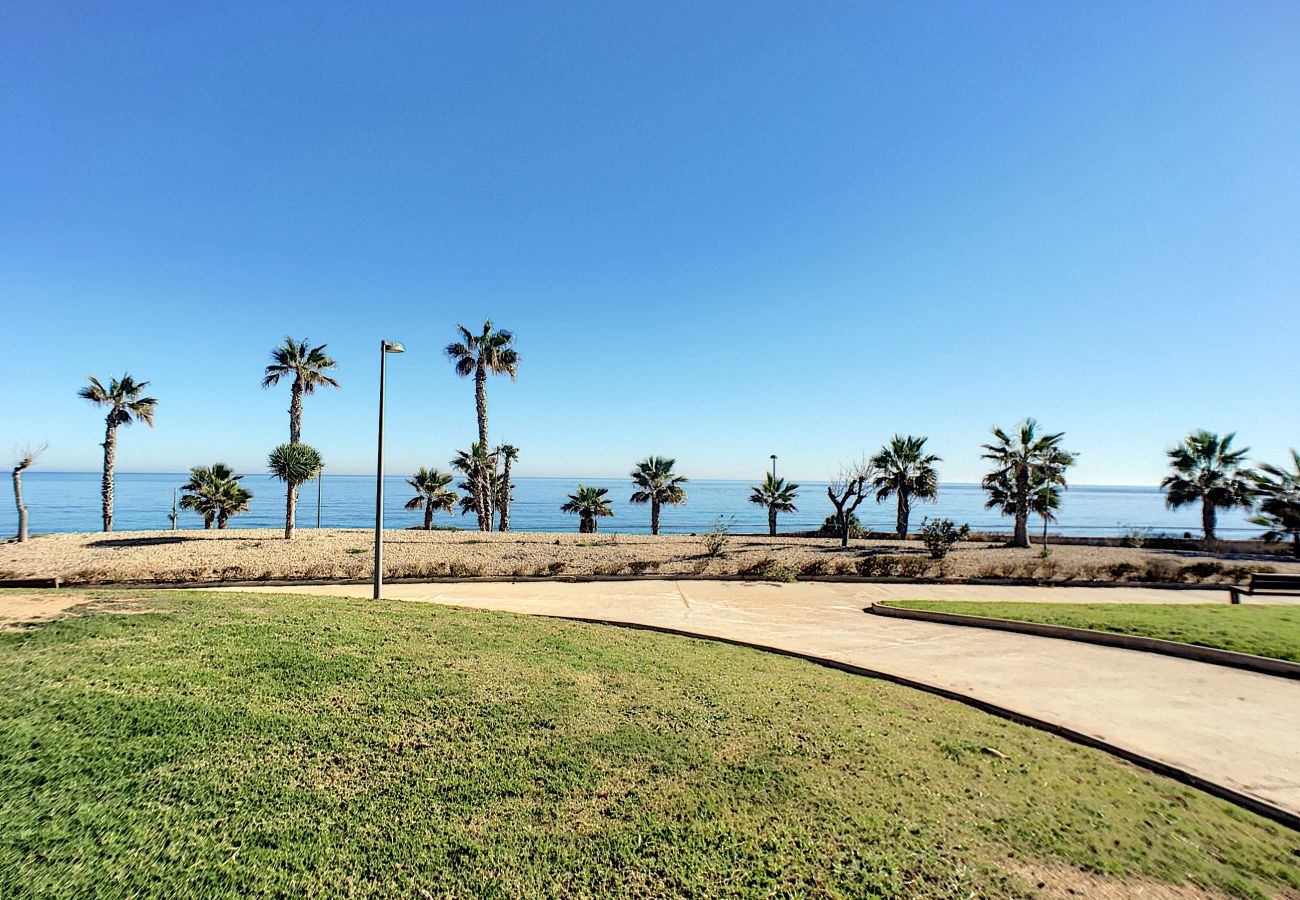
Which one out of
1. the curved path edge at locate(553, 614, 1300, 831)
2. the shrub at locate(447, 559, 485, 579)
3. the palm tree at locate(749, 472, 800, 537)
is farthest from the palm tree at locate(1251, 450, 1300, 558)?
the shrub at locate(447, 559, 485, 579)

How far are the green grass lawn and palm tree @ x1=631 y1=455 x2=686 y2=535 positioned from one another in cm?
2597

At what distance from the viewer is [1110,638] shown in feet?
33.5

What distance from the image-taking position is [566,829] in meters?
3.89

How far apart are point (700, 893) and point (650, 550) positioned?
22.0 m

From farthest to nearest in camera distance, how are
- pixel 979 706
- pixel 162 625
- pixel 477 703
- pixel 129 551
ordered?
pixel 129 551 → pixel 162 625 → pixel 979 706 → pixel 477 703

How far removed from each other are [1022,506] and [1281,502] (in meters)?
10.6

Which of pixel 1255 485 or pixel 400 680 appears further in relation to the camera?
pixel 1255 485

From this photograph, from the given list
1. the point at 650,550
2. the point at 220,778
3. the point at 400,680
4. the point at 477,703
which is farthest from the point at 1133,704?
the point at 650,550

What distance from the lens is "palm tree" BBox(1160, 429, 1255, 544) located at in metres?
30.2

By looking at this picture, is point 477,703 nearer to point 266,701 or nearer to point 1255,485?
point 266,701

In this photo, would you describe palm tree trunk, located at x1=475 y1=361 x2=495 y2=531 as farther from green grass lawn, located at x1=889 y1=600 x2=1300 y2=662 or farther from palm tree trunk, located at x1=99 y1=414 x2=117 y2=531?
green grass lawn, located at x1=889 y1=600 x2=1300 y2=662

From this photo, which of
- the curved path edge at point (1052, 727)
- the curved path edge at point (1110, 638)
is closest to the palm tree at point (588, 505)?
the curved path edge at point (1110, 638)

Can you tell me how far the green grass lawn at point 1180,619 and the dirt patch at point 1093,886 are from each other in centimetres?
868

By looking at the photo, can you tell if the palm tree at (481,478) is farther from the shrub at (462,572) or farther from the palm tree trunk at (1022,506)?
the palm tree trunk at (1022,506)
